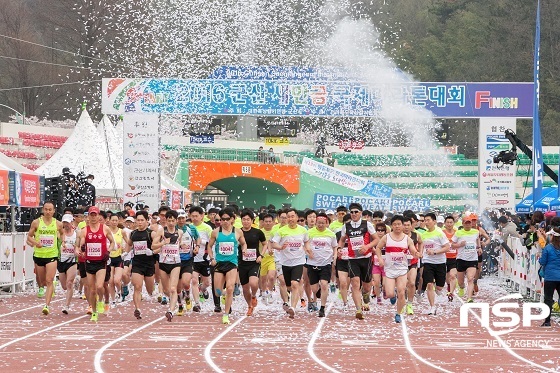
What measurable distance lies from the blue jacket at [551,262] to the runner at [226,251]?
15.0ft

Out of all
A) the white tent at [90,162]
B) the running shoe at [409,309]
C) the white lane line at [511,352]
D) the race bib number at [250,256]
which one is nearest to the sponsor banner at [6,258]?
the race bib number at [250,256]

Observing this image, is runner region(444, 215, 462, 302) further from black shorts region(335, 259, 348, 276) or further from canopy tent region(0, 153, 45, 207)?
canopy tent region(0, 153, 45, 207)

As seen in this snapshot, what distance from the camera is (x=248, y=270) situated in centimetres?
2100

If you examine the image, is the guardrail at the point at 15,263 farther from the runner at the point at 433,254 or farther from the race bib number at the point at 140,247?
the runner at the point at 433,254

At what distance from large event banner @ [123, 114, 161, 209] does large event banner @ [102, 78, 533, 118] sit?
8.90 ft

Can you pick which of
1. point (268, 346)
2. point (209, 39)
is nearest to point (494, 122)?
point (209, 39)

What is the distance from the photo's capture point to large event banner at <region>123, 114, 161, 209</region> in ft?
125

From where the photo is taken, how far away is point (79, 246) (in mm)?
20062

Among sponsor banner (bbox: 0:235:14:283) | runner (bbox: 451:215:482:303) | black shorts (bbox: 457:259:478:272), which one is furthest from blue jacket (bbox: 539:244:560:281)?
sponsor banner (bbox: 0:235:14:283)

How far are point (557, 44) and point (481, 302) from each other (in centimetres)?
5768

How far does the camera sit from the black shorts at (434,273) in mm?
23422

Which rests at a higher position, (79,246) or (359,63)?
(359,63)

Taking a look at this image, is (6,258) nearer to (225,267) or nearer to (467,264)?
(225,267)

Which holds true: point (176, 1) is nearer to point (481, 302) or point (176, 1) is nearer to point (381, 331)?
point (481, 302)
